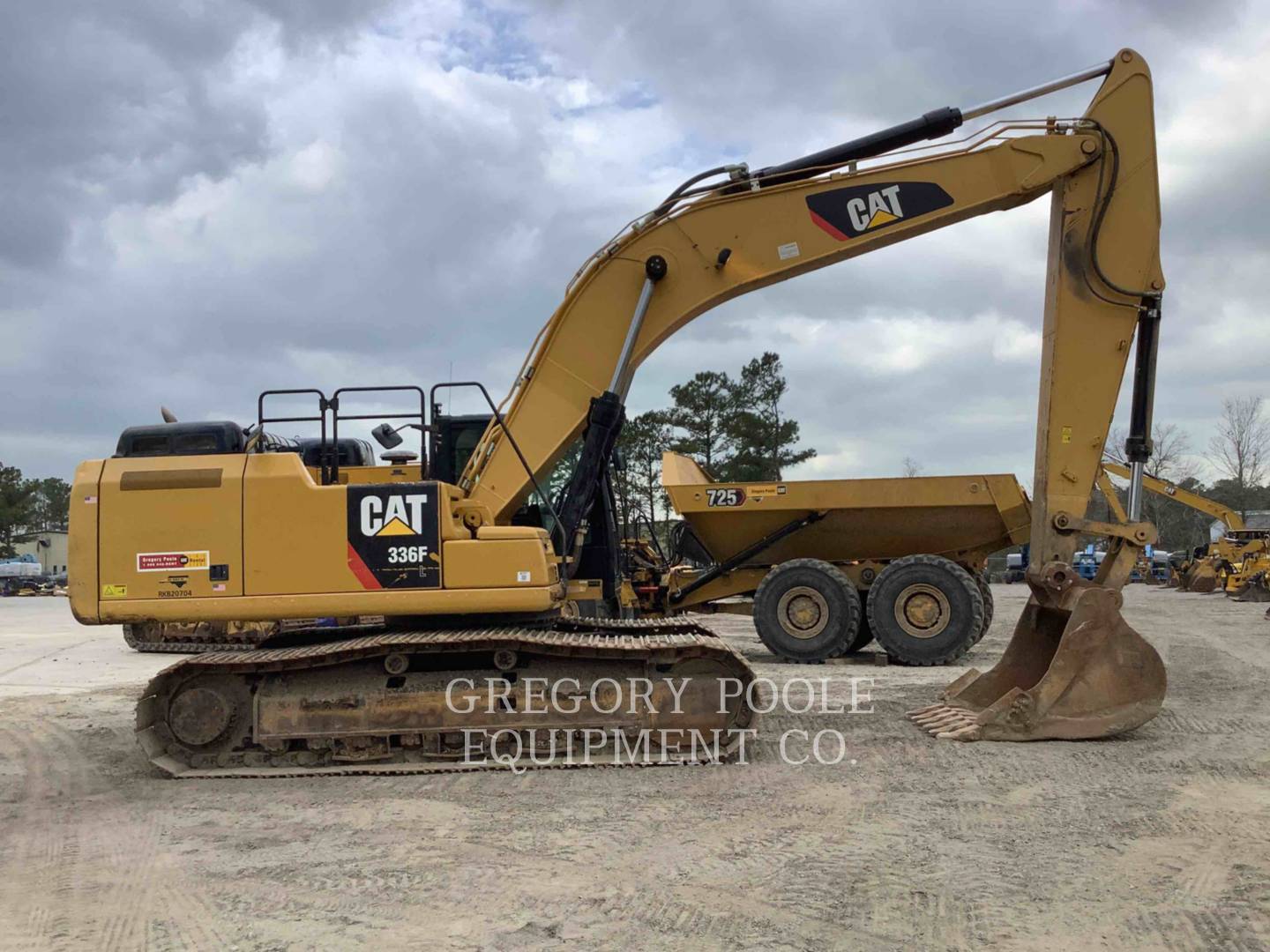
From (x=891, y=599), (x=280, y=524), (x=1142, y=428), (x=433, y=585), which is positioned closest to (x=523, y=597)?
(x=433, y=585)

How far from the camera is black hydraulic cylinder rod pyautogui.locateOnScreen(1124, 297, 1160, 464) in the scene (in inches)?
314

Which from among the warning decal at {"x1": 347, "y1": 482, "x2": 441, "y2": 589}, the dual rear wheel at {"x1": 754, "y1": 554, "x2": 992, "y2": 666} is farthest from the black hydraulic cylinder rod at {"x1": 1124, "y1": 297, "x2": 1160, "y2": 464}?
the warning decal at {"x1": 347, "y1": 482, "x2": 441, "y2": 589}

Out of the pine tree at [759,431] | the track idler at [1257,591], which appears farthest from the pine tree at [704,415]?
the track idler at [1257,591]

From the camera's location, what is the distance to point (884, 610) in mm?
12578

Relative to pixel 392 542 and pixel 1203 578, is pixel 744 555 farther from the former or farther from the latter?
pixel 1203 578

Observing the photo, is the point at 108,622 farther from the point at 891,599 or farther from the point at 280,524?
the point at 891,599

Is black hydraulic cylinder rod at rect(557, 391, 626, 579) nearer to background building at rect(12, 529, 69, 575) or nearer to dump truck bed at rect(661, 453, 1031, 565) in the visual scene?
dump truck bed at rect(661, 453, 1031, 565)

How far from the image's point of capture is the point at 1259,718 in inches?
333

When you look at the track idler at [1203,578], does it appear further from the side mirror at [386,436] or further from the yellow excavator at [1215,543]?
the side mirror at [386,436]

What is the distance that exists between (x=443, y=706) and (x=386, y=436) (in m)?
1.93

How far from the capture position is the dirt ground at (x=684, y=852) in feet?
13.4

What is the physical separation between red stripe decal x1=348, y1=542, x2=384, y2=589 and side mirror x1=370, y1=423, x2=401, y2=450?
909mm

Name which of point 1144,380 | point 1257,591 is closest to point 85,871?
point 1144,380

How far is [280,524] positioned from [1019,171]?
590 centimetres
